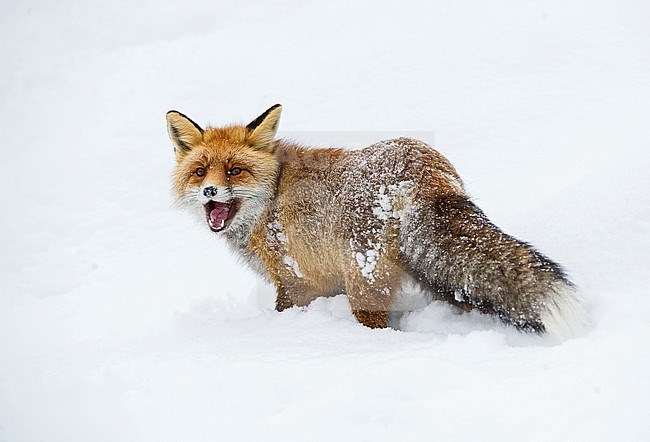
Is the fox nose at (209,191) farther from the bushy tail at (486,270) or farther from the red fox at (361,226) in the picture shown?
the bushy tail at (486,270)

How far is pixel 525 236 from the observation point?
4938mm

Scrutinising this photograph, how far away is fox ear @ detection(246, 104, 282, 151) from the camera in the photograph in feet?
16.6

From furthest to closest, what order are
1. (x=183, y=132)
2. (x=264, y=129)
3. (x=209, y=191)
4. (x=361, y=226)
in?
(x=183, y=132)
(x=264, y=129)
(x=209, y=191)
(x=361, y=226)

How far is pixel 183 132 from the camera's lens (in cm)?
523

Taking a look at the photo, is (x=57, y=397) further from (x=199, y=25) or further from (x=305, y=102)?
(x=199, y=25)

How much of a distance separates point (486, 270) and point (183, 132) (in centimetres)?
301

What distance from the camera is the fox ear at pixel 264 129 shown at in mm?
5059

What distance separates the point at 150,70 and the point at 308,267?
8.40 metres

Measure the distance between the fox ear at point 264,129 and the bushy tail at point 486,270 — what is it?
65.9 inches

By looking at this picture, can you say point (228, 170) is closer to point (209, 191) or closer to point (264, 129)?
point (209, 191)

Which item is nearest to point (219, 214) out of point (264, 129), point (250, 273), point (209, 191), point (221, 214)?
point (221, 214)

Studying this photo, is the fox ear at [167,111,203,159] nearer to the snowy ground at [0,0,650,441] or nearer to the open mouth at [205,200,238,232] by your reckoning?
the open mouth at [205,200,238,232]

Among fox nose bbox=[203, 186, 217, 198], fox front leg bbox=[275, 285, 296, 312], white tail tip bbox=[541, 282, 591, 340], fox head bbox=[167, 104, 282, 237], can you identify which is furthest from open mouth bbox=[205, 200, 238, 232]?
white tail tip bbox=[541, 282, 591, 340]

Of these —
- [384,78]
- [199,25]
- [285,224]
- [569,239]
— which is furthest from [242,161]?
[199,25]
